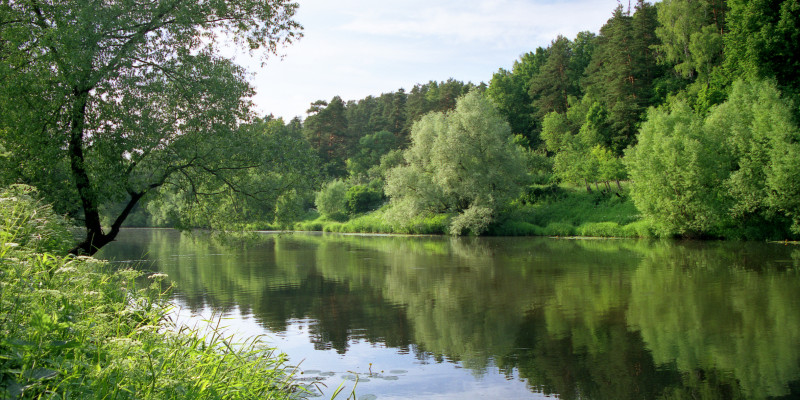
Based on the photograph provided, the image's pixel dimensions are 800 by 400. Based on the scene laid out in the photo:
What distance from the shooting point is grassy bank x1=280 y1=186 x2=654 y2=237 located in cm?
3616

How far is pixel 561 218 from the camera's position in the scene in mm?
40562

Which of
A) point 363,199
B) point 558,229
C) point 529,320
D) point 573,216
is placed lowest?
point 529,320

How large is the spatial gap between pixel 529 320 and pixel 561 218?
29711 mm

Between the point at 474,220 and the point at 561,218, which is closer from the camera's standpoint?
the point at 474,220

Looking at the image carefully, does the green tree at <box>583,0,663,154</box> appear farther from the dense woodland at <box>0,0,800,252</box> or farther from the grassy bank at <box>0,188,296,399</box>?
the grassy bank at <box>0,188,296,399</box>

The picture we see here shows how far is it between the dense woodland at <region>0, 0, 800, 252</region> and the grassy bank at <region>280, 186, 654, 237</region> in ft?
0.61

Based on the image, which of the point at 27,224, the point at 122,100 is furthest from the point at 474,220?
the point at 27,224

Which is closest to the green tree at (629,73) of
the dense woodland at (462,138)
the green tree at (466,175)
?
the dense woodland at (462,138)

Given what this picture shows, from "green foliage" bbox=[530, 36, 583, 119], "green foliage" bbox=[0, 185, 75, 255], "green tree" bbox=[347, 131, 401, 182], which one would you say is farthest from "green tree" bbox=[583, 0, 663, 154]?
"green foliage" bbox=[0, 185, 75, 255]

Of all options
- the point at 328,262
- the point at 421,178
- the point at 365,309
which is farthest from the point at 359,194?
the point at 365,309

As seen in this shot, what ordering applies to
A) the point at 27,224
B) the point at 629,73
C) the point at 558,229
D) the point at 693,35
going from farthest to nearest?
the point at 629,73 → the point at 693,35 → the point at 558,229 → the point at 27,224

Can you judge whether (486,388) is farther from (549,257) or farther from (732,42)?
(732,42)

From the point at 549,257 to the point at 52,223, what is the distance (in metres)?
21.7

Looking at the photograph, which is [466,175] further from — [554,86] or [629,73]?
[554,86]
